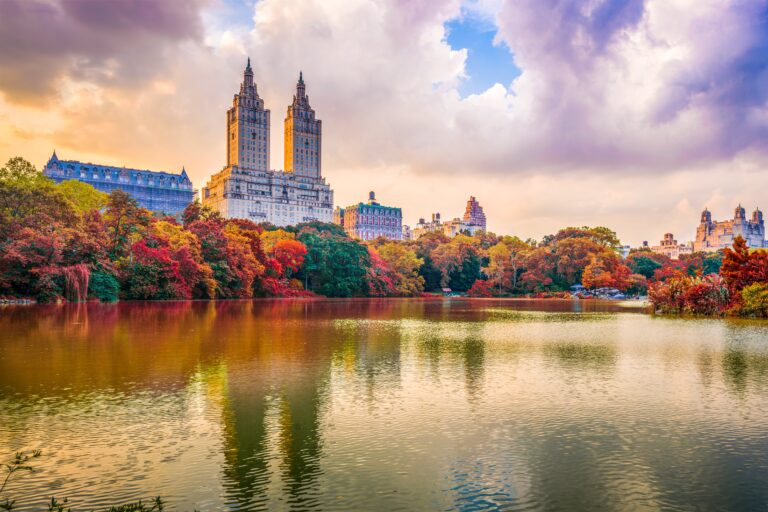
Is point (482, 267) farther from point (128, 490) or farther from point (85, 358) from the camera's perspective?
point (128, 490)

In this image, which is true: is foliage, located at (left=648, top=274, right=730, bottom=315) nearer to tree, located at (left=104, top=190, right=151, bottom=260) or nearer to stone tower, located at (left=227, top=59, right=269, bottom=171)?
tree, located at (left=104, top=190, right=151, bottom=260)

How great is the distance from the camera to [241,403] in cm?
1016

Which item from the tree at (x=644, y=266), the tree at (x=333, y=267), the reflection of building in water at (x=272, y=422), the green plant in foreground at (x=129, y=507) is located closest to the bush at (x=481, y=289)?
the tree at (x=333, y=267)

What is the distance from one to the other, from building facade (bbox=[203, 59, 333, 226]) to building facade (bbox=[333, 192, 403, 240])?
2167 cm

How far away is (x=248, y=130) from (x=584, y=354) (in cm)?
14432

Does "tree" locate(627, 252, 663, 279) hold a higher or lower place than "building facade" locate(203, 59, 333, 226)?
lower

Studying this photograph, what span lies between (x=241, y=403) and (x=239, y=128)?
484 feet

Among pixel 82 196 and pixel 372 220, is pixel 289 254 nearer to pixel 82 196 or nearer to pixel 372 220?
pixel 82 196

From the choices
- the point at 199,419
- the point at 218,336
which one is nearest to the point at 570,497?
the point at 199,419

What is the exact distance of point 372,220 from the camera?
180750 mm

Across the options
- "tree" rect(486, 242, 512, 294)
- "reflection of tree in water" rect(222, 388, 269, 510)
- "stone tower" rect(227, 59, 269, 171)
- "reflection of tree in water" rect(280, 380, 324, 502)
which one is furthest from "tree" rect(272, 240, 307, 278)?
"stone tower" rect(227, 59, 269, 171)

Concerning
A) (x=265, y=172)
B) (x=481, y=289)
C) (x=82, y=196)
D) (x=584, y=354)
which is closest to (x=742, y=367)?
(x=584, y=354)

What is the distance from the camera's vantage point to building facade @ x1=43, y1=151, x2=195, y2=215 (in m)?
128

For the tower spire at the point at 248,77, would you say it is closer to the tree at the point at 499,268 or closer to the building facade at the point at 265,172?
the building facade at the point at 265,172
